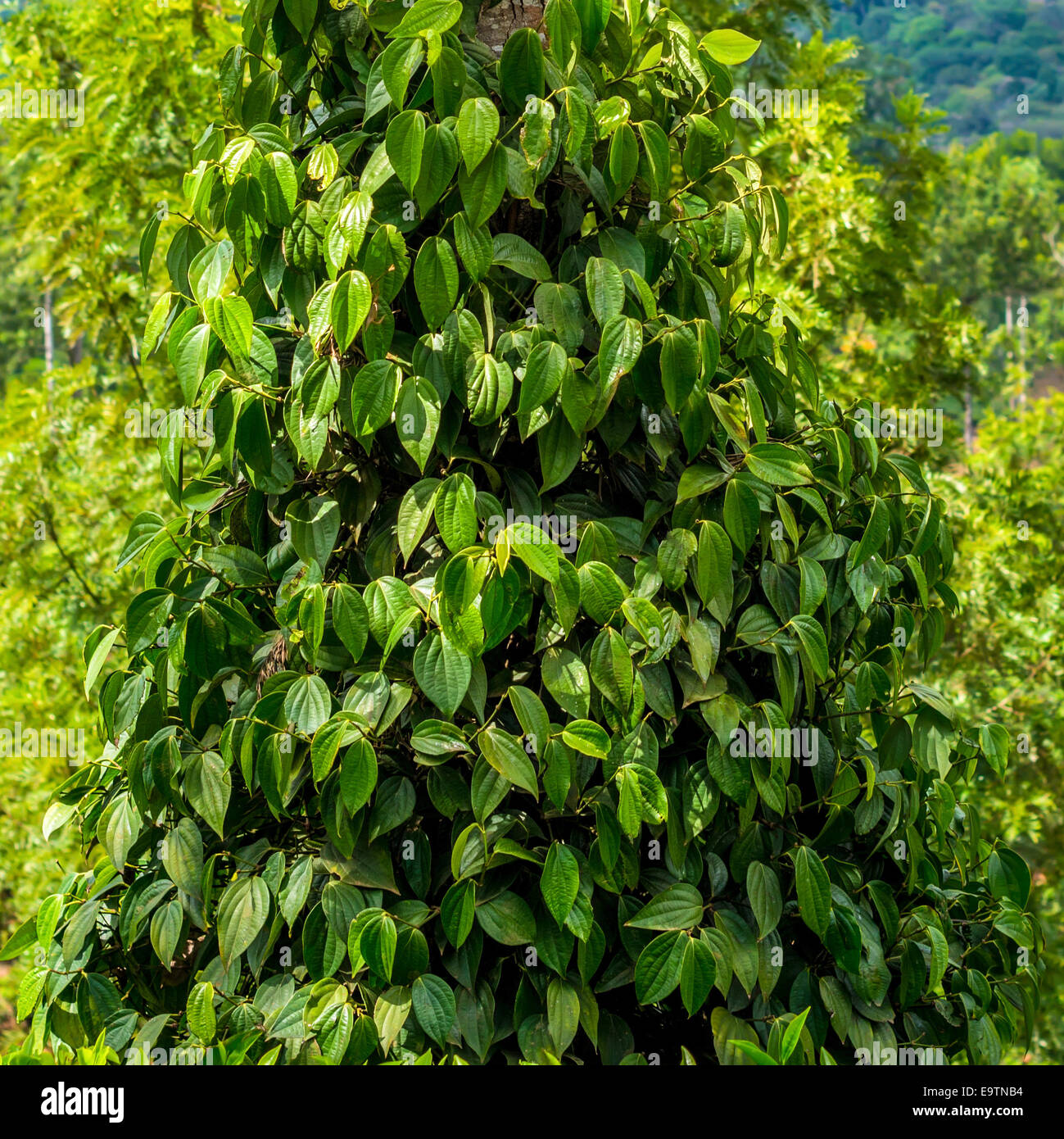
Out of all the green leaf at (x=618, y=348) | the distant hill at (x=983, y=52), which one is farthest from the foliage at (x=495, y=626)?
the distant hill at (x=983, y=52)

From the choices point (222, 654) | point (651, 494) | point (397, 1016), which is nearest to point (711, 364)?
point (651, 494)

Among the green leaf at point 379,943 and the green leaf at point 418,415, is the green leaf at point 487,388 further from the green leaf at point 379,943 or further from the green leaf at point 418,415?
the green leaf at point 379,943

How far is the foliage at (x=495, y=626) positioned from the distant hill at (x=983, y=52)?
176 feet

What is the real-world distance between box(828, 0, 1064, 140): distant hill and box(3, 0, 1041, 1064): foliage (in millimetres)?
53612

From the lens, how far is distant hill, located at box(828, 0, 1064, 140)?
168 feet

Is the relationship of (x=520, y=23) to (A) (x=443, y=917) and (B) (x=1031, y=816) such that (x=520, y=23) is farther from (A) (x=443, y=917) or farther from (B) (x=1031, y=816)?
(B) (x=1031, y=816)

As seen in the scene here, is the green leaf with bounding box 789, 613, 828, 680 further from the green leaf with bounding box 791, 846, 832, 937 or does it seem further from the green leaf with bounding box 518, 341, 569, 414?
the green leaf with bounding box 518, 341, 569, 414

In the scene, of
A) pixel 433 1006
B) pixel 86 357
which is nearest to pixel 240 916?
pixel 433 1006

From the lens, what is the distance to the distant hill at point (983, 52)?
168ft

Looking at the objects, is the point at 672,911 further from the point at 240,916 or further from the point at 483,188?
the point at 483,188

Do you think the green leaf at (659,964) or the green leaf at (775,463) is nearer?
the green leaf at (659,964)

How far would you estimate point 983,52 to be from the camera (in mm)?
54156

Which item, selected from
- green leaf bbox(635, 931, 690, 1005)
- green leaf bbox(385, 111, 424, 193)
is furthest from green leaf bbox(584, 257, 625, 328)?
green leaf bbox(635, 931, 690, 1005)

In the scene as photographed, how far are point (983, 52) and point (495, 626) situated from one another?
205 feet
